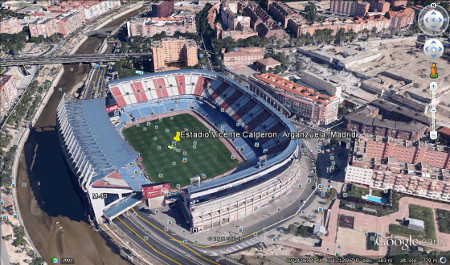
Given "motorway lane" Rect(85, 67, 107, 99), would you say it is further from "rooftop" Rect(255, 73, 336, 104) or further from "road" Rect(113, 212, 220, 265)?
"road" Rect(113, 212, 220, 265)

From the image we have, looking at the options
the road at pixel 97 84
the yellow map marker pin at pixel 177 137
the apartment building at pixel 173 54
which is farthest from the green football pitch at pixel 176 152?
the apartment building at pixel 173 54

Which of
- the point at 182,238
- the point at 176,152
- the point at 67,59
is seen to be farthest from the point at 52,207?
the point at 67,59

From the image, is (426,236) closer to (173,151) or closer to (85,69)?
(173,151)

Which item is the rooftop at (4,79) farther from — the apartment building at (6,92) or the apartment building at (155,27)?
the apartment building at (155,27)

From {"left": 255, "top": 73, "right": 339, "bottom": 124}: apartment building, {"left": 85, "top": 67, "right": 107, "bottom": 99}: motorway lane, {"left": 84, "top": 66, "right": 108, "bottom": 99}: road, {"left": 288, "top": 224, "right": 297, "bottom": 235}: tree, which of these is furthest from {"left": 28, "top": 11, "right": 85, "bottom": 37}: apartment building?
{"left": 288, "top": 224, "right": 297, "bottom": 235}: tree

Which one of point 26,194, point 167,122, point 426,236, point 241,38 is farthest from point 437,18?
point 26,194

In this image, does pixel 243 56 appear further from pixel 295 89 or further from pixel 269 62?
pixel 295 89
